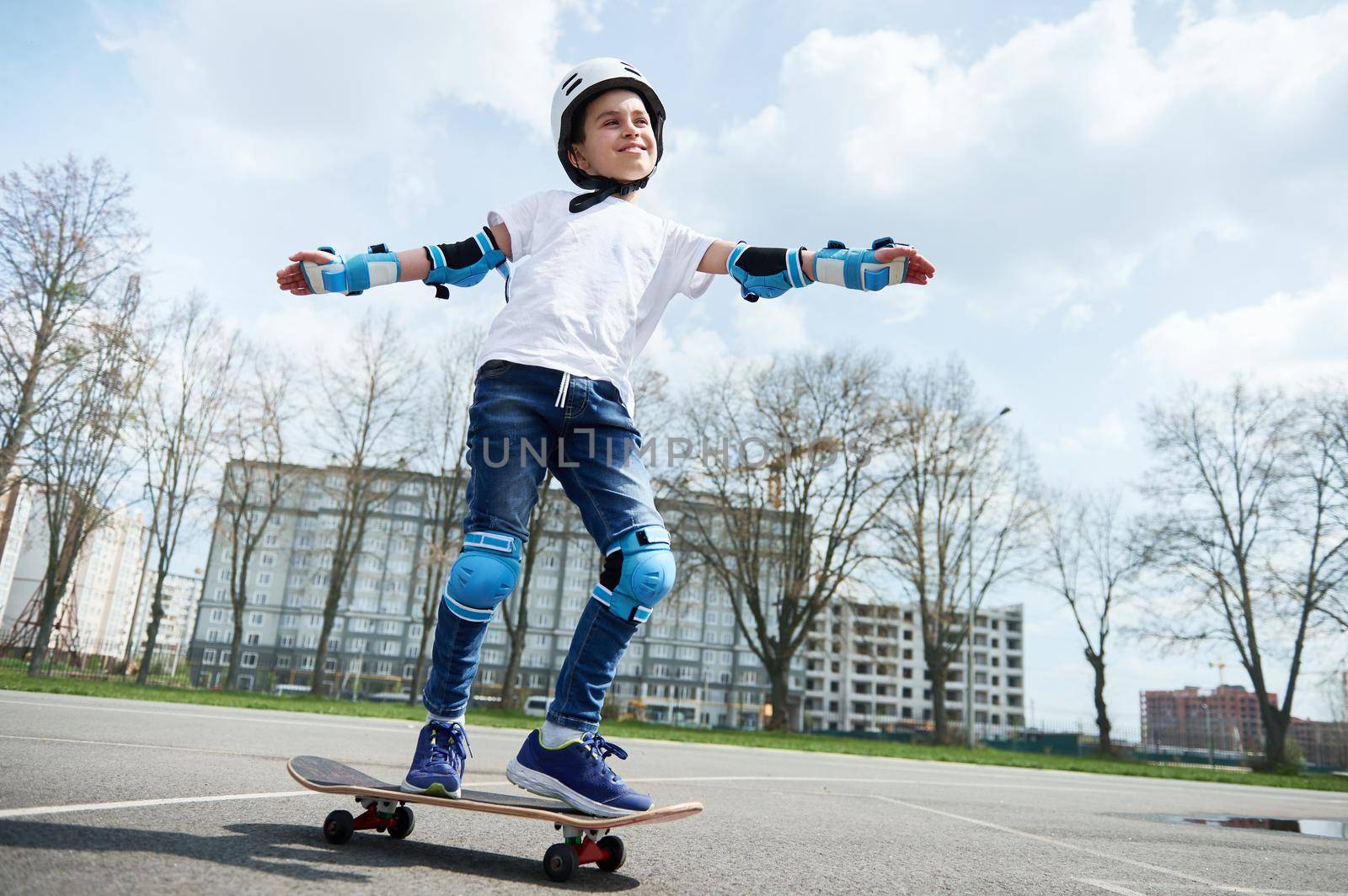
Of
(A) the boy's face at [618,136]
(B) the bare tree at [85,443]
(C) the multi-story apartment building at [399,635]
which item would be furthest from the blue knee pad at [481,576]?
(C) the multi-story apartment building at [399,635]

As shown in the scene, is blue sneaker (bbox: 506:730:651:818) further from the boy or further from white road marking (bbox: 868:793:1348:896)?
white road marking (bbox: 868:793:1348:896)

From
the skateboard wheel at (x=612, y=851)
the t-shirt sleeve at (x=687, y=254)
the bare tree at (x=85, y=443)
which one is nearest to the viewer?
the skateboard wheel at (x=612, y=851)

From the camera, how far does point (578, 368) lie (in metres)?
2.50

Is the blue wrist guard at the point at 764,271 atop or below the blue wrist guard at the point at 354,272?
atop

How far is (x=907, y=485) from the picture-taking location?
29344 mm

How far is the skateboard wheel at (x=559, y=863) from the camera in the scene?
6.36 ft

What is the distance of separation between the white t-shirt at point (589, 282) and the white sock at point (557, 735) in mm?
986

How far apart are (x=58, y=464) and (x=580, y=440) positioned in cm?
2463

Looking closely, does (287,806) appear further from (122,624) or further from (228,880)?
(122,624)

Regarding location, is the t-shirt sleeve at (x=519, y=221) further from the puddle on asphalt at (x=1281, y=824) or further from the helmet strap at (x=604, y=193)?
the puddle on asphalt at (x=1281, y=824)

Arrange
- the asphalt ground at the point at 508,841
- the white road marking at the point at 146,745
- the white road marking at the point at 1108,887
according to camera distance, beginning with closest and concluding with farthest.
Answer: the asphalt ground at the point at 508,841 < the white road marking at the point at 1108,887 < the white road marking at the point at 146,745

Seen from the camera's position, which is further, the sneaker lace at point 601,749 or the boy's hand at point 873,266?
the boy's hand at point 873,266

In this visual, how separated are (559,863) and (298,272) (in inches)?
78.5

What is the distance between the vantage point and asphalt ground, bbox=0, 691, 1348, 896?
1.71m
